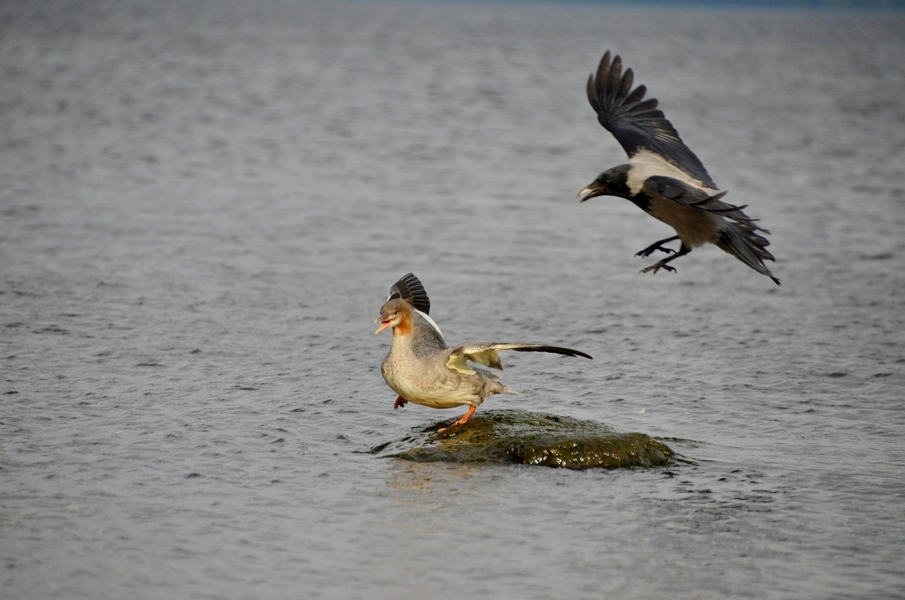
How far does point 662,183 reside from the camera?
30.2 ft

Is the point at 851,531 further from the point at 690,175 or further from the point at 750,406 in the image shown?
the point at 690,175

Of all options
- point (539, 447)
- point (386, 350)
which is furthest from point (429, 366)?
point (386, 350)

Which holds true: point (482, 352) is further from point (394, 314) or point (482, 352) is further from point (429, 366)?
point (394, 314)

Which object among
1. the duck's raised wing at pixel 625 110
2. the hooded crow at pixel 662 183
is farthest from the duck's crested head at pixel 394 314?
the duck's raised wing at pixel 625 110

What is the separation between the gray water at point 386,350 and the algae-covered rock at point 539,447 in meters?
0.22

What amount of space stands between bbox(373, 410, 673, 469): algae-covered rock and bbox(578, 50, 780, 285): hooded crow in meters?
1.62

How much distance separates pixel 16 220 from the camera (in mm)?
16531

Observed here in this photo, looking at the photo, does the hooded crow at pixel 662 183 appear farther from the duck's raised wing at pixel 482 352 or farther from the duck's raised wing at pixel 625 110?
the duck's raised wing at pixel 482 352

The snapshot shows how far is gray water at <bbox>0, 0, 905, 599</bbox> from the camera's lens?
268 inches

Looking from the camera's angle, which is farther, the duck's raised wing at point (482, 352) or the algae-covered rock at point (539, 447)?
the algae-covered rock at point (539, 447)

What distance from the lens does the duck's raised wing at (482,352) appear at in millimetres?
7836

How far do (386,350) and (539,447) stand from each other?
348cm

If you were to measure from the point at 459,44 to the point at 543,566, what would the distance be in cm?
7102

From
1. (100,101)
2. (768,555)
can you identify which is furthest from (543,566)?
(100,101)
